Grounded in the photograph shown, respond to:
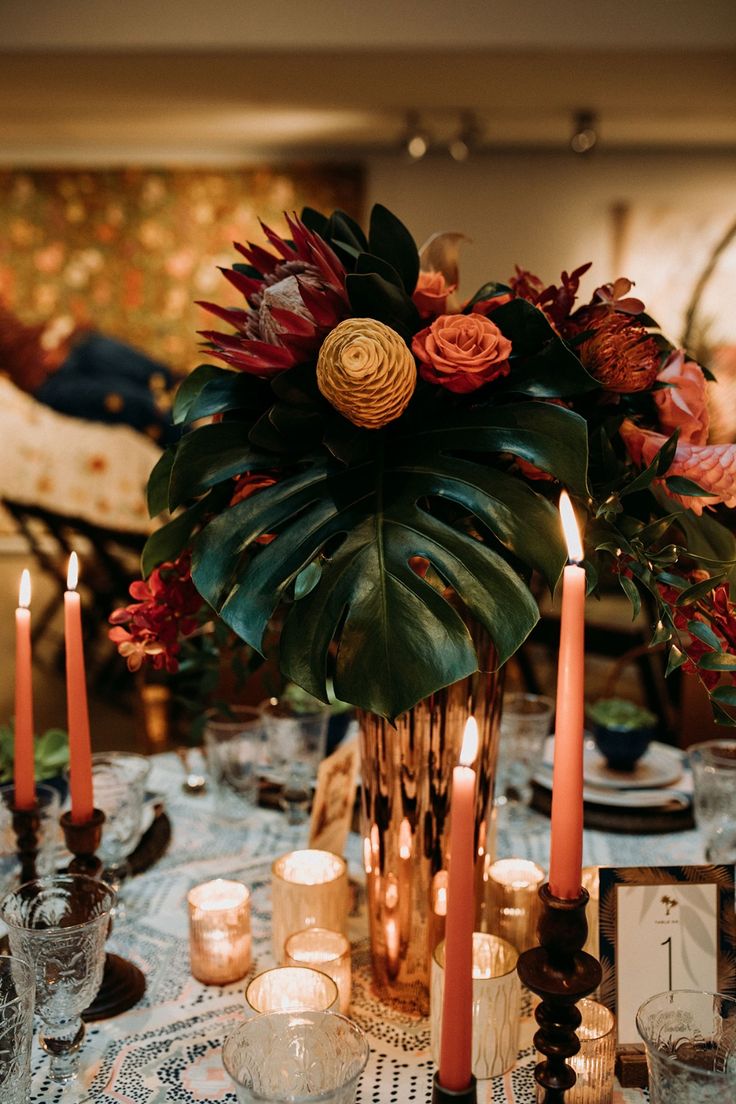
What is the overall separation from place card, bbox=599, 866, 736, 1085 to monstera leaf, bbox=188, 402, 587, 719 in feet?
0.82

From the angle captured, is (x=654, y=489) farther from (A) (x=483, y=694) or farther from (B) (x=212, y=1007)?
(B) (x=212, y=1007)

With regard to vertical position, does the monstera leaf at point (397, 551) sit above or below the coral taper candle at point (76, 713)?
above

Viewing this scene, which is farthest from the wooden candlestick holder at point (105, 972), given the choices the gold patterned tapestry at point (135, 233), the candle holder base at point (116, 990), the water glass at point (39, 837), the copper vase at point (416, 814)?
the gold patterned tapestry at point (135, 233)

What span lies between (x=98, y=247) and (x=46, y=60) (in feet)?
3.67

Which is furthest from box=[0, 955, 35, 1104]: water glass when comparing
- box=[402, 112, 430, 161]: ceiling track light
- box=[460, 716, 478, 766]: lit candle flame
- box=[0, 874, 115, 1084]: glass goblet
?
box=[402, 112, 430, 161]: ceiling track light

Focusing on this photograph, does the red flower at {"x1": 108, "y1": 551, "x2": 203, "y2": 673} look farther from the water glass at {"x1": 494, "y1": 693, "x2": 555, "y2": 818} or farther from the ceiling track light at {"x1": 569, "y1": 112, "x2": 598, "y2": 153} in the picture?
the ceiling track light at {"x1": 569, "y1": 112, "x2": 598, "y2": 153}

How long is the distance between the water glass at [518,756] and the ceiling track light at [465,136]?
10.3 feet

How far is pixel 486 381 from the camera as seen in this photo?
722 mm

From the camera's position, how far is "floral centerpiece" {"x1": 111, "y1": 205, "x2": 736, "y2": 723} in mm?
662

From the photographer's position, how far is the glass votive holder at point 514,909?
0.82 meters

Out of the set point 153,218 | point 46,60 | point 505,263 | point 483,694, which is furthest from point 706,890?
point 153,218

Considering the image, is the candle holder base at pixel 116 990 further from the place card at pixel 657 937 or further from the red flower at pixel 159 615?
the place card at pixel 657 937

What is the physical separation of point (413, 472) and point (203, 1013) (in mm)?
526

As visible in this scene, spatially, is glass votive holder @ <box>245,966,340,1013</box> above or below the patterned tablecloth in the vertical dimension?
above
